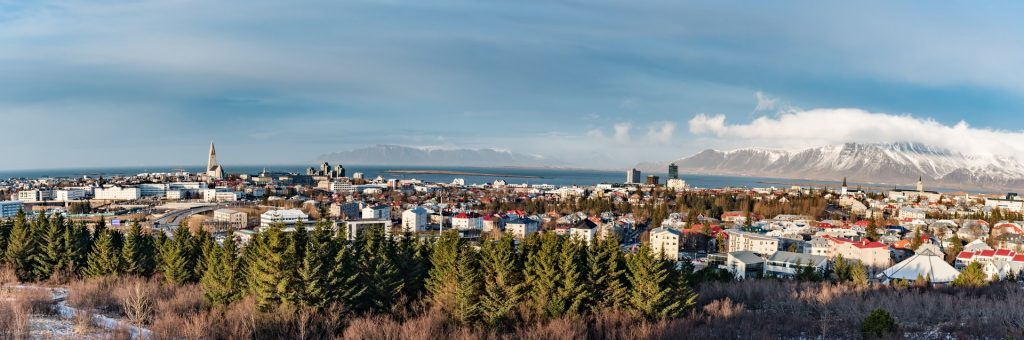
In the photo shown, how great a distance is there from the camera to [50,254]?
17.2 metres

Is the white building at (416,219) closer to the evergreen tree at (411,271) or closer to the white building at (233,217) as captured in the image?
the white building at (233,217)

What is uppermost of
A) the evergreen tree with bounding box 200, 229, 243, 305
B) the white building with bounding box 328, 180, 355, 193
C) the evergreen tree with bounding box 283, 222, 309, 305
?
the evergreen tree with bounding box 283, 222, 309, 305

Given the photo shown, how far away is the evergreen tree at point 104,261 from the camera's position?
16.5 meters

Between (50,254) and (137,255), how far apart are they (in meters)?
2.55

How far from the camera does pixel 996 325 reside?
1155 centimetres

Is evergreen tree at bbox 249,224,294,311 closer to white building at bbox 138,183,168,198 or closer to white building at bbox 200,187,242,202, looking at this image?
white building at bbox 200,187,242,202

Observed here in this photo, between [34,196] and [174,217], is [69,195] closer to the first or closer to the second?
[34,196]

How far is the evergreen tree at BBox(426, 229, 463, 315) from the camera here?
1257 cm

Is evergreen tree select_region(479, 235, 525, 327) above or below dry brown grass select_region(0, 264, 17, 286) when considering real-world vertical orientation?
above

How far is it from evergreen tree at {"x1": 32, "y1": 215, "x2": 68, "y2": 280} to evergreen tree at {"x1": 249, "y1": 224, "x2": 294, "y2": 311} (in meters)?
10.5

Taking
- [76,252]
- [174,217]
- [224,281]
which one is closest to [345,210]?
[174,217]

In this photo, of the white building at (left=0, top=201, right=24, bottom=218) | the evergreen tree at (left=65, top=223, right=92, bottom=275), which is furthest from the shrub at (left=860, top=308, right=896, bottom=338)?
the white building at (left=0, top=201, right=24, bottom=218)

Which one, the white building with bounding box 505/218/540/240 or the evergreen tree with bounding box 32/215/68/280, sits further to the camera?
the white building with bounding box 505/218/540/240

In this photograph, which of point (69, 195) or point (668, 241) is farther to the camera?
point (69, 195)
